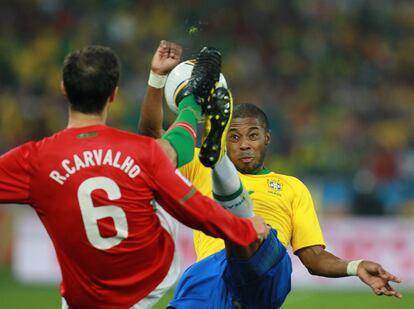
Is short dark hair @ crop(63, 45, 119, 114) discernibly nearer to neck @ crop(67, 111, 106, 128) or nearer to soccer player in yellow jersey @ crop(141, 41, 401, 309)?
neck @ crop(67, 111, 106, 128)

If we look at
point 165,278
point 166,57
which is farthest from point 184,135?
point 166,57

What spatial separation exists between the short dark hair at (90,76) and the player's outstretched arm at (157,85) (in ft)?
4.07

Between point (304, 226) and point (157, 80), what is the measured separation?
1340mm

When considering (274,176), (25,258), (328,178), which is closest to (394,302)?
(328,178)

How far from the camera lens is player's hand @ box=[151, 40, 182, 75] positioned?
555 centimetres

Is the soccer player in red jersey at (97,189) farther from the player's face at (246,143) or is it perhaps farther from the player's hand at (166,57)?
the player's face at (246,143)

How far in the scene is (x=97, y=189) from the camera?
4328 mm

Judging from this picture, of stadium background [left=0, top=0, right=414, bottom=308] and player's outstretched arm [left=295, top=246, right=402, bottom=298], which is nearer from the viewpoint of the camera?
player's outstretched arm [left=295, top=246, right=402, bottom=298]

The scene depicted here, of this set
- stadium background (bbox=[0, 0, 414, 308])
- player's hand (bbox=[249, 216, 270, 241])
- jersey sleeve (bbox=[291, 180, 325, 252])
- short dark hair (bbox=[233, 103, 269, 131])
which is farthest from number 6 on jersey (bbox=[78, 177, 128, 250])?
stadium background (bbox=[0, 0, 414, 308])

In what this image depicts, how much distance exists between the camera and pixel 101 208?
4.36 meters

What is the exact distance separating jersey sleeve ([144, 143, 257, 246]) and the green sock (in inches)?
7.5

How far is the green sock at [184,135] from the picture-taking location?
15.0 ft

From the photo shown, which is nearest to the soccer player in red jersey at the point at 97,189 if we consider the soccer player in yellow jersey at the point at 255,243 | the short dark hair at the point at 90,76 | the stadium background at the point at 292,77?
the short dark hair at the point at 90,76

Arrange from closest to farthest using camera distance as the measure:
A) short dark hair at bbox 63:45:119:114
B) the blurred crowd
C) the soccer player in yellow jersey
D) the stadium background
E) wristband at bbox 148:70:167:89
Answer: short dark hair at bbox 63:45:119:114, the soccer player in yellow jersey, wristband at bbox 148:70:167:89, the stadium background, the blurred crowd
